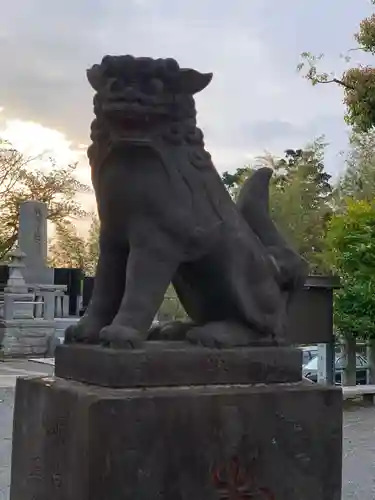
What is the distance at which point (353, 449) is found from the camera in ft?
20.8

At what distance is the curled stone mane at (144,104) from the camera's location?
2896 millimetres

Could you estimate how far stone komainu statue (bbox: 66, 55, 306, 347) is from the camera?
2920mm

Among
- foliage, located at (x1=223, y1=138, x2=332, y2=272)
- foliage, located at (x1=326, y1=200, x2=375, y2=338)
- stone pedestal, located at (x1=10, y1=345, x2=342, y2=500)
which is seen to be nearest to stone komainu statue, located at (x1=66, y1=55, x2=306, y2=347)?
stone pedestal, located at (x1=10, y1=345, x2=342, y2=500)

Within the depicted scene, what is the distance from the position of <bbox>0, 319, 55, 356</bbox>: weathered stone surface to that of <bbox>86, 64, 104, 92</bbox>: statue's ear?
1325 centimetres

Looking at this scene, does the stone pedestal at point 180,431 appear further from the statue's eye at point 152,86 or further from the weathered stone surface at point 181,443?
the statue's eye at point 152,86

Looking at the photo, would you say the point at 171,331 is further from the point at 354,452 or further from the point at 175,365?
the point at 354,452

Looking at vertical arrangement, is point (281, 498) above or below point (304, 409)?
below

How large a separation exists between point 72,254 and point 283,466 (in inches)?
→ 1154

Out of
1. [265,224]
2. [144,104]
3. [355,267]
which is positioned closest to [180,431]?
[265,224]

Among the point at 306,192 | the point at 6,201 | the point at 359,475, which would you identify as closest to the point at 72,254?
the point at 6,201

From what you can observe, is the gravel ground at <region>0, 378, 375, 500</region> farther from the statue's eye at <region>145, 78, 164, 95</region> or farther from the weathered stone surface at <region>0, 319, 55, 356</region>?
the weathered stone surface at <region>0, 319, 55, 356</region>

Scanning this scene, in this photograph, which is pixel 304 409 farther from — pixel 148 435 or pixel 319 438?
pixel 148 435

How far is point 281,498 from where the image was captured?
295 centimetres

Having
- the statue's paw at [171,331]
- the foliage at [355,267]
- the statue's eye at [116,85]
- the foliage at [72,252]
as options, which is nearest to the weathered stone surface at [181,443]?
the statue's paw at [171,331]
